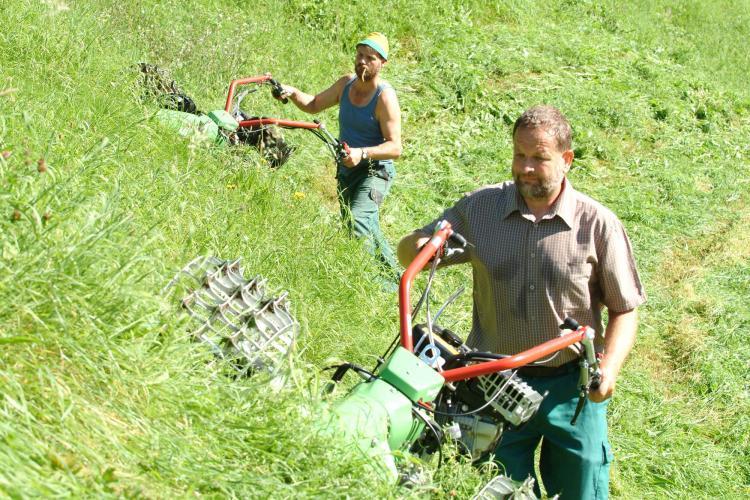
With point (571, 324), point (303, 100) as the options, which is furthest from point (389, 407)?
point (303, 100)

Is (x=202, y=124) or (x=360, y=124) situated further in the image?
(x=360, y=124)

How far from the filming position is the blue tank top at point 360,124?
660 centimetres

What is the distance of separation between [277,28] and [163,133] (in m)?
5.91

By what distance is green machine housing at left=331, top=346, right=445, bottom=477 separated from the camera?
2789mm

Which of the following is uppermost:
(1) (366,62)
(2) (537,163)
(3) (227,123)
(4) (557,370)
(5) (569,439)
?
(1) (366,62)

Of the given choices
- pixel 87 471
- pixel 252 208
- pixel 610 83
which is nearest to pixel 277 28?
pixel 610 83

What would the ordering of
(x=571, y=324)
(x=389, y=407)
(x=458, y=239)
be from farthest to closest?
(x=458, y=239), (x=571, y=324), (x=389, y=407)

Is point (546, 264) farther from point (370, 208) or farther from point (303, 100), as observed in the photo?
point (303, 100)

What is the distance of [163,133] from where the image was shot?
5910mm

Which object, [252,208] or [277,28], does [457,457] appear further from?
[277,28]

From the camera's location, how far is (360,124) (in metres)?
6.64

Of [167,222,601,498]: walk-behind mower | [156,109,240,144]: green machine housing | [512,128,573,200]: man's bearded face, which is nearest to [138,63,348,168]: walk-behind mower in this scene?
[156,109,240,144]: green machine housing

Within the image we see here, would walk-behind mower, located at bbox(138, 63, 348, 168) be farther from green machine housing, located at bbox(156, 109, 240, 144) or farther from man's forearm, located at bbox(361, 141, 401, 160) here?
man's forearm, located at bbox(361, 141, 401, 160)

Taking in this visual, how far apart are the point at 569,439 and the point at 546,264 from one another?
0.71 metres
